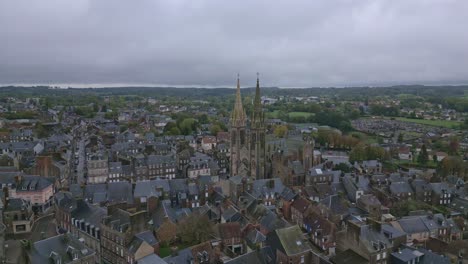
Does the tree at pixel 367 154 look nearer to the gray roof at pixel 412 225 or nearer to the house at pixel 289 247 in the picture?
the gray roof at pixel 412 225

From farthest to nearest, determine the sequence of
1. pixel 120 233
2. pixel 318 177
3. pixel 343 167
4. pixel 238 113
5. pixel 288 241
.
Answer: pixel 343 167
pixel 238 113
pixel 318 177
pixel 120 233
pixel 288 241

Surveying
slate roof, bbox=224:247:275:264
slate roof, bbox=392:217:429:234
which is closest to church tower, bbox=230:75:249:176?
slate roof, bbox=392:217:429:234

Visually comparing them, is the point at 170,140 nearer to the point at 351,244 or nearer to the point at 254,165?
the point at 254,165

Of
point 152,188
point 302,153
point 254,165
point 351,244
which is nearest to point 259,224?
point 351,244

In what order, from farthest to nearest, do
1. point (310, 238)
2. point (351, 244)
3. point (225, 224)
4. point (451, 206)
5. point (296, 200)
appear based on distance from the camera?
point (451, 206)
point (296, 200)
point (310, 238)
point (225, 224)
point (351, 244)

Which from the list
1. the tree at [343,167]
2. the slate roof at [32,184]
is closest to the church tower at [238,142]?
the tree at [343,167]

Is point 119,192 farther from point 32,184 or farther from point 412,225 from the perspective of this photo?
point 412,225

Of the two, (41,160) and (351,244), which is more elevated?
(41,160)

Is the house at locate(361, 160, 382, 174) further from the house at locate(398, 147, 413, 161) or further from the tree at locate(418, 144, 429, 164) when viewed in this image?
the house at locate(398, 147, 413, 161)

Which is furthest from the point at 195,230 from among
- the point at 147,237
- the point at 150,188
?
the point at 150,188
